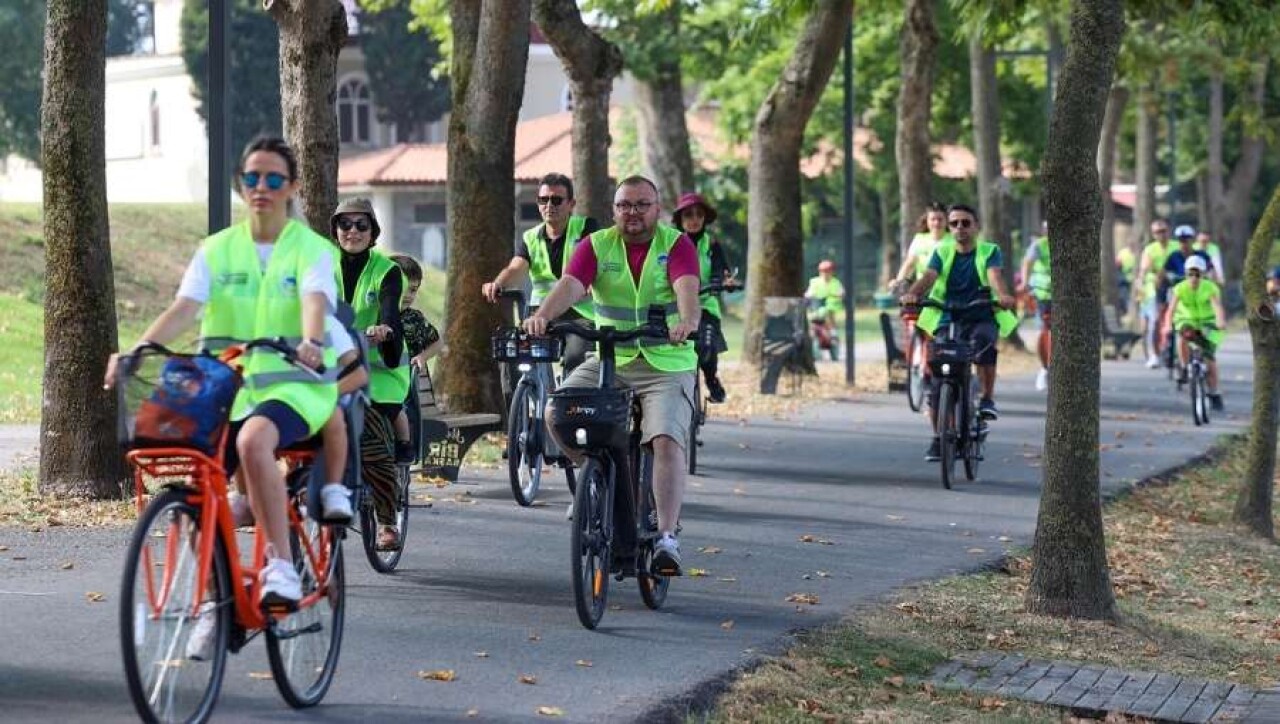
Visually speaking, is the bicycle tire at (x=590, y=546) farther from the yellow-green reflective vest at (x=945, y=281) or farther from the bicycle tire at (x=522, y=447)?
the yellow-green reflective vest at (x=945, y=281)

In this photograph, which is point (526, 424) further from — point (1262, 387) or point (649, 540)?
point (1262, 387)

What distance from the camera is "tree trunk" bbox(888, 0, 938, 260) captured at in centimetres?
2966

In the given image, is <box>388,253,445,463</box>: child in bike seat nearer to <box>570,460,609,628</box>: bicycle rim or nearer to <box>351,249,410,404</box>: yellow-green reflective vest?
<box>351,249,410,404</box>: yellow-green reflective vest

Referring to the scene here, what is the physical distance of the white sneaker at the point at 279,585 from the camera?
7.18 metres

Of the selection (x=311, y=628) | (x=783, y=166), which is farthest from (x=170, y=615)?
(x=783, y=166)

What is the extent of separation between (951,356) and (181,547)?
10093mm

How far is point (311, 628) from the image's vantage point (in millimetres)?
7605

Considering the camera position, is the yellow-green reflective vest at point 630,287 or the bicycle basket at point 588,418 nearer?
the bicycle basket at point 588,418

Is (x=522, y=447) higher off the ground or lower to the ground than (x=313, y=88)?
lower

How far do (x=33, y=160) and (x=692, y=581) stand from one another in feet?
195

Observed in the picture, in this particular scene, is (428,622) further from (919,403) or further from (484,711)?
(919,403)

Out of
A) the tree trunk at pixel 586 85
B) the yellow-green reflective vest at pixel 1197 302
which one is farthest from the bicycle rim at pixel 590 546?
the yellow-green reflective vest at pixel 1197 302

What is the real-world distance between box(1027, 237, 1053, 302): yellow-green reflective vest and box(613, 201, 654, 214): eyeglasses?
16.2m

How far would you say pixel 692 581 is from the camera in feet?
36.4
